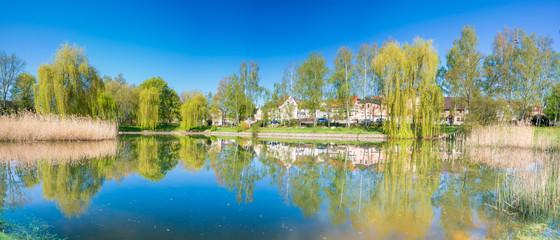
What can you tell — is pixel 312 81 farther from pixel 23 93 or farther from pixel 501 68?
pixel 23 93

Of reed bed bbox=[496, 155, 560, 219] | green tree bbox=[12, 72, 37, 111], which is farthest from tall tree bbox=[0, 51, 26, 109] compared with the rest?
reed bed bbox=[496, 155, 560, 219]

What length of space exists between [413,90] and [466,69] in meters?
6.42

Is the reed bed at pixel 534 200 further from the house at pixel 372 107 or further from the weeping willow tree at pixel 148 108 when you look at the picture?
the weeping willow tree at pixel 148 108

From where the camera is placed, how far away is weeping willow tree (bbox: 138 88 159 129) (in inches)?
1540

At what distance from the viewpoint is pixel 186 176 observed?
382 inches

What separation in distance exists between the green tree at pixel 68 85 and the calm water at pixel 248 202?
16048 mm

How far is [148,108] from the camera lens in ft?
129

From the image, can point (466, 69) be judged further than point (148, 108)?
No

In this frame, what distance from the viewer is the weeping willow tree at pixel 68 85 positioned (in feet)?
77.6

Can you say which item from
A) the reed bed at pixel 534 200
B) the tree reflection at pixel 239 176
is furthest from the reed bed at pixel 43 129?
the reed bed at pixel 534 200

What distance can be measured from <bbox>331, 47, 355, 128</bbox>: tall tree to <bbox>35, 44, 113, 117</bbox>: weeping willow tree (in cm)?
2899

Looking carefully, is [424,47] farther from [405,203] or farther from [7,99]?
[7,99]

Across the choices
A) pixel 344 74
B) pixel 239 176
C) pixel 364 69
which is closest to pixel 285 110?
pixel 344 74

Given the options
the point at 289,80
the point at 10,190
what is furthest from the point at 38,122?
→ the point at 289,80
